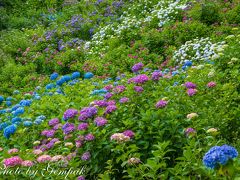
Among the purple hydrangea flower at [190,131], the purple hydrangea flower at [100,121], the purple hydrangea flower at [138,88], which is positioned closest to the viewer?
the purple hydrangea flower at [190,131]

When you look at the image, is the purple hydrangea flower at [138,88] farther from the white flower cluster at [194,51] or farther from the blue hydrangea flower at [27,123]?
the white flower cluster at [194,51]

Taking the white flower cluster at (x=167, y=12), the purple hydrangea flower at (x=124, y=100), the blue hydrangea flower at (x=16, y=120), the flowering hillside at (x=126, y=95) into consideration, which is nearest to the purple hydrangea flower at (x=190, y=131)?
the flowering hillside at (x=126, y=95)

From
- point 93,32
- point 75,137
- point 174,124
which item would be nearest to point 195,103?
point 174,124

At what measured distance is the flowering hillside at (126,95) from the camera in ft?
9.27

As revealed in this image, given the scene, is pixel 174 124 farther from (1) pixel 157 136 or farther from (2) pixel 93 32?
(2) pixel 93 32

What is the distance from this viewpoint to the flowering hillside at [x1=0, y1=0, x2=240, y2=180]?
2.83 m

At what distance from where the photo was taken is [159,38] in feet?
26.1

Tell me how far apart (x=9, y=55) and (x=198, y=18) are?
4.86m

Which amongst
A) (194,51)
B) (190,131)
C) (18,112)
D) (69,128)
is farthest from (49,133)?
(194,51)

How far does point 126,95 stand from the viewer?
3.95m

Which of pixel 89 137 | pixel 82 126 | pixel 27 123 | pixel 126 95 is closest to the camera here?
pixel 89 137

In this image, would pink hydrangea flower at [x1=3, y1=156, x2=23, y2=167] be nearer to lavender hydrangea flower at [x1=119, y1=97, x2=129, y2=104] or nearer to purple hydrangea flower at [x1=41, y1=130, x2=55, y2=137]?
purple hydrangea flower at [x1=41, y1=130, x2=55, y2=137]

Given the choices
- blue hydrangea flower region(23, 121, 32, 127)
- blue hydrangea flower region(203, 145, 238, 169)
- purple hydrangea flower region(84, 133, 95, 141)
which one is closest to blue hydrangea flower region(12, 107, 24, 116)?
blue hydrangea flower region(23, 121, 32, 127)

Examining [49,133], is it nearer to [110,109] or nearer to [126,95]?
[110,109]
